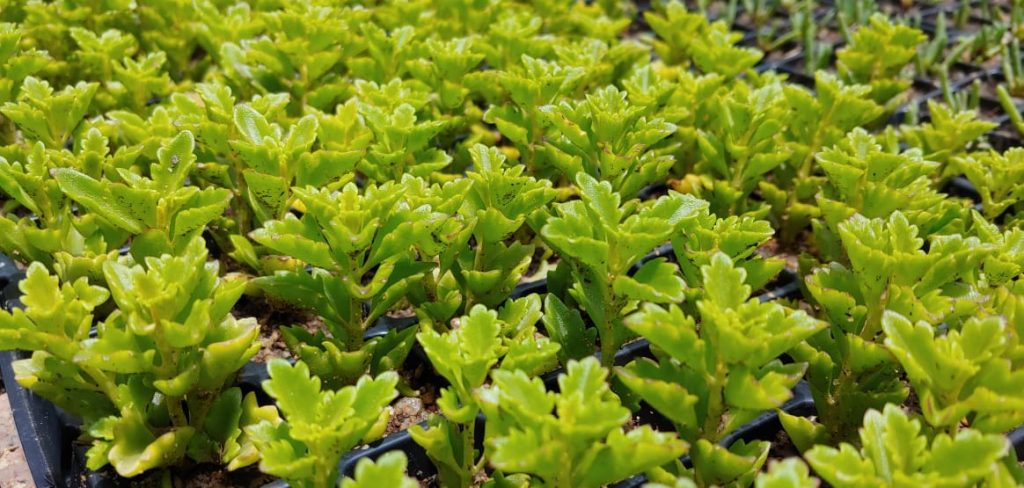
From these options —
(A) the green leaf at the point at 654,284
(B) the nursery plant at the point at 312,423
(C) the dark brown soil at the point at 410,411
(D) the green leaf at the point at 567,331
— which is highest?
(A) the green leaf at the point at 654,284

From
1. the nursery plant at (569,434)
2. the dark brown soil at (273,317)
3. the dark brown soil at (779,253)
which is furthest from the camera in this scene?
the dark brown soil at (779,253)

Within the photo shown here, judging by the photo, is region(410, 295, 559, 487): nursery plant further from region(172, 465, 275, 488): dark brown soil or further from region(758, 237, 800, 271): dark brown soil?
region(758, 237, 800, 271): dark brown soil

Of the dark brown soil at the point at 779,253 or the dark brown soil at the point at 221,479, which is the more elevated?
the dark brown soil at the point at 221,479

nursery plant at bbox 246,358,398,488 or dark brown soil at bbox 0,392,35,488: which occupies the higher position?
nursery plant at bbox 246,358,398,488

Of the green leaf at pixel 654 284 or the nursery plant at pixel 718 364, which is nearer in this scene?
the nursery plant at pixel 718 364

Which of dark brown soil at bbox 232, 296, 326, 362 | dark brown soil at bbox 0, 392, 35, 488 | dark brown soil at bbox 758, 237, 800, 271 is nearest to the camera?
dark brown soil at bbox 0, 392, 35, 488

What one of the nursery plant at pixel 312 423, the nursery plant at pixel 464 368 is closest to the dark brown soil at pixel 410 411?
the nursery plant at pixel 464 368

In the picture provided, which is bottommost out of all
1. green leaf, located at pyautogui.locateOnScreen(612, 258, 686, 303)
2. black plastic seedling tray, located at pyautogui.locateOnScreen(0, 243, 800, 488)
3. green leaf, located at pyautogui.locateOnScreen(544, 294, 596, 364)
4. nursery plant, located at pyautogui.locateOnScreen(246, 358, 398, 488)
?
black plastic seedling tray, located at pyautogui.locateOnScreen(0, 243, 800, 488)

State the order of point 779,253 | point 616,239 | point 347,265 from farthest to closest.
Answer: point 779,253, point 347,265, point 616,239

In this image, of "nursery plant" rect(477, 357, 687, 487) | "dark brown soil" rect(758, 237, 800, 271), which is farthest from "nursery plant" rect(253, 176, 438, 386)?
"dark brown soil" rect(758, 237, 800, 271)

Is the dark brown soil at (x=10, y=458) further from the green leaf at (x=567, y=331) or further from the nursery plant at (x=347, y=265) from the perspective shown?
the green leaf at (x=567, y=331)

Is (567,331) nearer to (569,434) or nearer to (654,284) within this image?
(654,284)

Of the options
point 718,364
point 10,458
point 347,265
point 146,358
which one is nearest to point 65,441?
point 10,458
